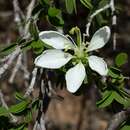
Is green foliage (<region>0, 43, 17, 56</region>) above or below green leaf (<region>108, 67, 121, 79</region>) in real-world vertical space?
above

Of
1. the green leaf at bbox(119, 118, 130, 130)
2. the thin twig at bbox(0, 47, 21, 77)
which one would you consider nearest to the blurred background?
the thin twig at bbox(0, 47, 21, 77)

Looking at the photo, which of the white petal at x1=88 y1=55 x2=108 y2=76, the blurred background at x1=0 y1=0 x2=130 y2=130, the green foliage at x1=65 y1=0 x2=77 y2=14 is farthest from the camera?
the blurred background at x1=0 y1=0 x2=130 y2=130

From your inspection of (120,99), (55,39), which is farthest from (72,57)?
(120,99)

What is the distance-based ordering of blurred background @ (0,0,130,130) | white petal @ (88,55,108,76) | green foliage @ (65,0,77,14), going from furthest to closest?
1. blurred background @ (0,0,130,130)
2. green foliage @ (65,0,77,14)
3. white petal @ (88,55,108,76)

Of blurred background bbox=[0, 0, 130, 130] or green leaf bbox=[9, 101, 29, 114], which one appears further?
blurred background bbox=[0, 0, 130, 130]

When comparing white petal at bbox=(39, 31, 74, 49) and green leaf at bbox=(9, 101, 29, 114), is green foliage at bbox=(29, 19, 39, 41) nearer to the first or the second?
white petal at bbox=(39, 31, 74, 49)

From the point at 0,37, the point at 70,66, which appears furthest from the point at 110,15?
the point at 0,37

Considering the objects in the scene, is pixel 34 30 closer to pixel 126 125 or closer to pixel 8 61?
pixel 8 61

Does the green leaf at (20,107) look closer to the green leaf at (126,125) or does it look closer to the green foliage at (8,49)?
the green foliage at (8,49)

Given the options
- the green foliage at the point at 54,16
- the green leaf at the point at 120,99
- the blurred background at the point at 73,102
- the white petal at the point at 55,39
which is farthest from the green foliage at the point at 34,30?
the blurred background at the point at 73,102
